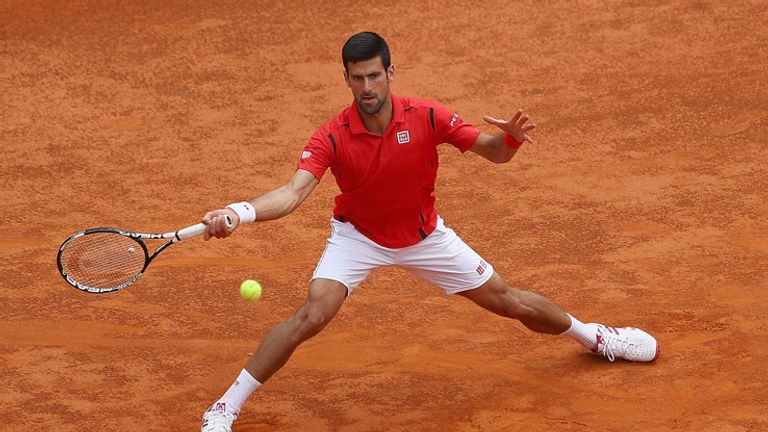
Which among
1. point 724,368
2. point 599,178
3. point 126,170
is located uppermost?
point 126,170

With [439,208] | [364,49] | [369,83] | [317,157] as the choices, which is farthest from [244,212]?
[439,208]

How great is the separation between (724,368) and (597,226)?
233 centimetres

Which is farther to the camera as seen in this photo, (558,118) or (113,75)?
(113,75)

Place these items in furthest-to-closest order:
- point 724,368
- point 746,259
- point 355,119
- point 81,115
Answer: point 81,115
point 746,259
point 724,368
point 355,119

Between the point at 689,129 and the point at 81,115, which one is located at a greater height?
the point at 81,115

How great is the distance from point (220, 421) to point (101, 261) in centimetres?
118

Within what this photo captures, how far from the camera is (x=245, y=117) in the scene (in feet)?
40.5

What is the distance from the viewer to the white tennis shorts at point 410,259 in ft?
24.5

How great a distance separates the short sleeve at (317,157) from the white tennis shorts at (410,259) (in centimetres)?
48

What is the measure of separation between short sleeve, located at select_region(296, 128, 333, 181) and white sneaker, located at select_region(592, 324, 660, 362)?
214 cm

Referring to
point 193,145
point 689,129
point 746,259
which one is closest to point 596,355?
point 746,259

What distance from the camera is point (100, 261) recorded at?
765 cm

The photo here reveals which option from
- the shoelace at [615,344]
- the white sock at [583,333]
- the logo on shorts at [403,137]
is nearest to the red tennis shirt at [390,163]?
the logo on shorts at [403,137]

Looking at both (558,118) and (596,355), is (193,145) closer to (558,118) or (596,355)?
(558,118)
